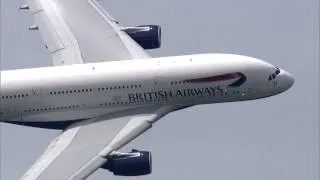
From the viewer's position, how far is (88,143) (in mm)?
119438

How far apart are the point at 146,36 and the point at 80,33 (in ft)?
22.8

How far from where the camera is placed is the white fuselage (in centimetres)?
12394

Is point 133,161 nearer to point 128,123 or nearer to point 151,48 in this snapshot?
point 128,123

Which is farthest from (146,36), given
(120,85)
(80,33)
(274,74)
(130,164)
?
(130,164)

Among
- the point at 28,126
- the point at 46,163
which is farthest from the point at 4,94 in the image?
the point at 46,163

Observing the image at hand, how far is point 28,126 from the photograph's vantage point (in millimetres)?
127688

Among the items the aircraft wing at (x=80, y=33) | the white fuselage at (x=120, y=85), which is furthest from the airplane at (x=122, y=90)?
the aircraft wing at (x=80, y=33)

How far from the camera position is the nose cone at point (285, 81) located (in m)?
128

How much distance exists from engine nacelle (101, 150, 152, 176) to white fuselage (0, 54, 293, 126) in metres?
9.93

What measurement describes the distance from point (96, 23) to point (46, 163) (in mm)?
24369

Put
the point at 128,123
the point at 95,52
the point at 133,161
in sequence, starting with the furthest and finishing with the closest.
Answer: the point at 95,52
the point at 128,123
the point at 133,161

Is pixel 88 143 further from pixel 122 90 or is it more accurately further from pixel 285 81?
pixel 285 81

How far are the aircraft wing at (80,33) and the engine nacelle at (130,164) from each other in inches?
662

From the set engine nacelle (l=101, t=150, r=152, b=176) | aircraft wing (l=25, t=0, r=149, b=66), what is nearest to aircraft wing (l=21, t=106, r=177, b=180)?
engine nacelle (l=101, t=150, r=152, b=176)
